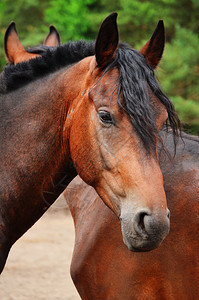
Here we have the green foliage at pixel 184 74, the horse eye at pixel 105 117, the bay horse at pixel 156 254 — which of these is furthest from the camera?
the green foliage at pixel 184 74

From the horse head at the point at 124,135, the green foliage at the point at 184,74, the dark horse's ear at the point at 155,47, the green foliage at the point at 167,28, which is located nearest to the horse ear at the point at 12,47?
the horse head at the point at 124,135

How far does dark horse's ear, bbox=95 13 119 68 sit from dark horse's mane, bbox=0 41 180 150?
52mm

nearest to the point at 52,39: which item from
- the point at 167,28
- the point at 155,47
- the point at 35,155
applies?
the point at 155,47

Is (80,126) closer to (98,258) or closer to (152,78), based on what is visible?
(152,78)

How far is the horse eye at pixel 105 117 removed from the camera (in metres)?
2.41

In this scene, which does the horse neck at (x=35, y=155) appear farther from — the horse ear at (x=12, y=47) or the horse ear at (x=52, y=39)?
the horse ear at (x=52, y=39)

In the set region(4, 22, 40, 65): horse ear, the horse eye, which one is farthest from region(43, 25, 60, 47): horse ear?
the horse eye

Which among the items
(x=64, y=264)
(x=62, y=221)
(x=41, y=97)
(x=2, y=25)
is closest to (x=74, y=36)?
(x=2, y=25)

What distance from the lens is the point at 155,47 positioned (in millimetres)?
2791

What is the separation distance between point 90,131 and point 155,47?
0.80m

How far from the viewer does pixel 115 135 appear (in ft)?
7.84

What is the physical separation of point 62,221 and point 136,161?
34.3ft

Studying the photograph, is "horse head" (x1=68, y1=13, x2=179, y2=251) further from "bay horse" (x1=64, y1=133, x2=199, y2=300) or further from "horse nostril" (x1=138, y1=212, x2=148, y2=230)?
"bay horse" (x1=64, y1=133, x2=199, y2=300)

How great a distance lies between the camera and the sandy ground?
6246mm
